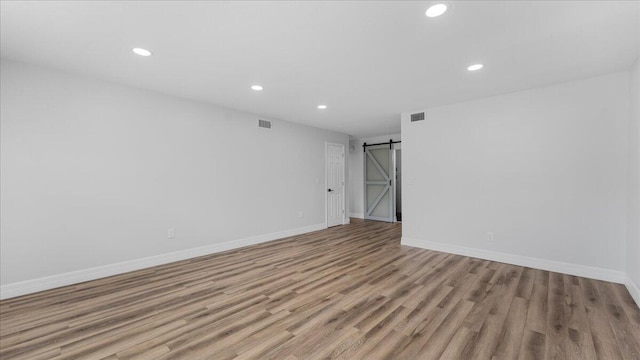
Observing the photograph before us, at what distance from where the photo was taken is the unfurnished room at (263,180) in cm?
200

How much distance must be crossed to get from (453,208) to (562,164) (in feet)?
4.94

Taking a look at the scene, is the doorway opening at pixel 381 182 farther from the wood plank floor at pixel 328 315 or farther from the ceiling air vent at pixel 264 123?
the wood plank floor at pixel 328 315

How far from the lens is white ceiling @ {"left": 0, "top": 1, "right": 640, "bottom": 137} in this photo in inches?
76.0

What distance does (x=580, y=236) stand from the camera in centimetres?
329

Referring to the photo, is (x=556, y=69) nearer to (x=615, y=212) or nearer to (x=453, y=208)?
(x=615, y=212)

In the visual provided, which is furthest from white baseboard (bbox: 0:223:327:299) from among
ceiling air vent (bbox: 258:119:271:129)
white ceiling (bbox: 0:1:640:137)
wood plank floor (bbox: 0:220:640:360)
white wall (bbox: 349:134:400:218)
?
white wall (bbox: 349:134:400:218)

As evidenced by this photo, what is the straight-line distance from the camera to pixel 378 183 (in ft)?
25.2

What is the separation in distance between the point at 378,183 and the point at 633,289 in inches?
210

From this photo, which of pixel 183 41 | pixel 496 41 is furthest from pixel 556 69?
pixel 183 41

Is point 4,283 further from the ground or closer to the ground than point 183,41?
closer to the ground

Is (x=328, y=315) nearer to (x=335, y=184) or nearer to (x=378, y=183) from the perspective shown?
(x=335, y=184)

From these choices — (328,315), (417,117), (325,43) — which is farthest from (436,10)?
(417,117)

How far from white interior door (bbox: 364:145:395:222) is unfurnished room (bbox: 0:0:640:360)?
2.56 metres

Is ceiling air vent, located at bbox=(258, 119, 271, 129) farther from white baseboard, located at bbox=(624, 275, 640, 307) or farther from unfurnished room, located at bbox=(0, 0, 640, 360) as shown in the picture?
white baseboard, located at bbox=(624, 275, 640, 307)
